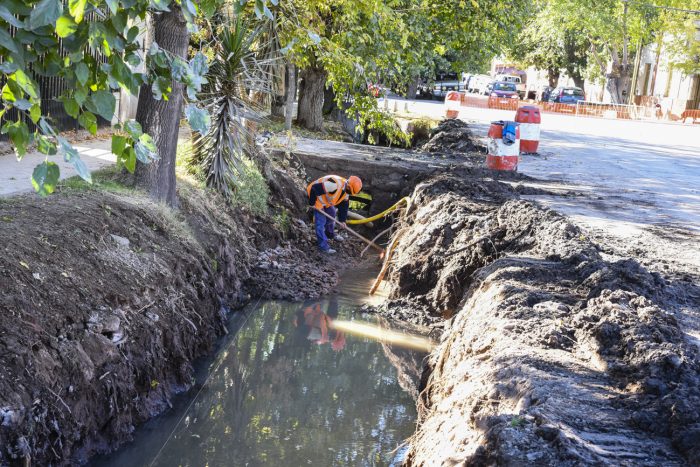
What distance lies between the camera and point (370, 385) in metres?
9.16

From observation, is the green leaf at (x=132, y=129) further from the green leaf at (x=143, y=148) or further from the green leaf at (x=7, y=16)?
the green leaf at (x=7, y=16)

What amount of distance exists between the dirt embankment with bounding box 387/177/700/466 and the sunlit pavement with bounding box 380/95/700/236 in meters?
1.84

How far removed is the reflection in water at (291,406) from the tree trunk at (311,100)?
1241cm

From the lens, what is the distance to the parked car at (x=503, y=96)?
40.2 meters

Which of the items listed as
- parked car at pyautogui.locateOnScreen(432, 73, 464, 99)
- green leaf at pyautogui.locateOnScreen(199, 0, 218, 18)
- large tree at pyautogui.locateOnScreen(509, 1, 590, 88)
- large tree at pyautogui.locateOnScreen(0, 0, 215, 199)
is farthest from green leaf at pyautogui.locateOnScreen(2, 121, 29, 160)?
large tree at pyautogui.locateOnScreen(509, 1, 590, 88)

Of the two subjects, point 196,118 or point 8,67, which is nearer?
point 8,67

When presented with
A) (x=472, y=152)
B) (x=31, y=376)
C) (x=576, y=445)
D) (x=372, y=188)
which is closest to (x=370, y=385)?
(x=31, y=376)

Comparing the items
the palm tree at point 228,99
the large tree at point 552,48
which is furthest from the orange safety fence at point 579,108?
the palm tree at point 228,99

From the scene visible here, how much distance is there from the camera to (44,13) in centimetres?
309

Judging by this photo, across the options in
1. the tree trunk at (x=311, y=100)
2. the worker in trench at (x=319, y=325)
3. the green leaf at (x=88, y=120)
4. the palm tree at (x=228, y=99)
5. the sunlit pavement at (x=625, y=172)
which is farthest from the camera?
the tree trunk at (x=311, y=100)

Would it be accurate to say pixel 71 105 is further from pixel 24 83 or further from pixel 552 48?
pixel 552 48

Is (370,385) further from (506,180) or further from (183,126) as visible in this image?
(183,126)

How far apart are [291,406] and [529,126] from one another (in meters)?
9.99

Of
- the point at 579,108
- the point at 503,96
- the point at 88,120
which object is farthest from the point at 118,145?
the point at 503,96
